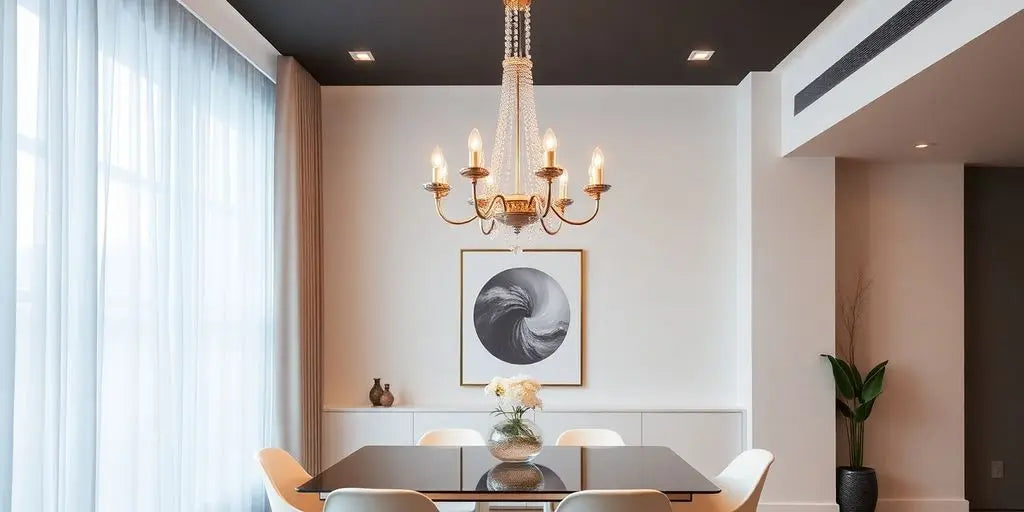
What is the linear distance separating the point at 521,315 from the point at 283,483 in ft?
7.71

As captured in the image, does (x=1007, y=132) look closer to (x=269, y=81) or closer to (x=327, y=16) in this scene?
(x=327, y=16)

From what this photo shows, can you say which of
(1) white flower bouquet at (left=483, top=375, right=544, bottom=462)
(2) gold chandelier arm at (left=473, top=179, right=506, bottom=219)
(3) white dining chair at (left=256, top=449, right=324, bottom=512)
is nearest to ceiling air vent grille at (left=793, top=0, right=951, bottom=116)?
(2) gold chandelier arm at (left=473, top=179, right=506, bottom=219)

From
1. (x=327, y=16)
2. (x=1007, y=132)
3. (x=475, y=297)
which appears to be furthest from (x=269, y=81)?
(x=1007, y=132)

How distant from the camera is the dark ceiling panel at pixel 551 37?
3.88 metres

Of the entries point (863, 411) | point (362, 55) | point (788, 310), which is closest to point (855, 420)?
point (863, 411)

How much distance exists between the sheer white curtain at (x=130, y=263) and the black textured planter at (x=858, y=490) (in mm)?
3436

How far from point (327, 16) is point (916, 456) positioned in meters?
4.44

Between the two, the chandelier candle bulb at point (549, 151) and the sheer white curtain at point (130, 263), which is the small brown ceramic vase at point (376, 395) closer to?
the sheer white curtain at point (130, 263)

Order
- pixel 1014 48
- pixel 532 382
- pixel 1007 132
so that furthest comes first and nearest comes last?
pixel 1007 132
pixel 532 382
pixel 1014 48

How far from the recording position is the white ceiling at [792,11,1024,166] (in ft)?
9.96

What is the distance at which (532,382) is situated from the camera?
323 centimetres

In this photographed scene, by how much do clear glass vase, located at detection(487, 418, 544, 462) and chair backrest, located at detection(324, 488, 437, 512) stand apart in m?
0.63

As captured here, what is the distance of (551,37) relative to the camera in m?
4.32

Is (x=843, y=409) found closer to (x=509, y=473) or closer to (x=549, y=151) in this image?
(x=509, y=473)
